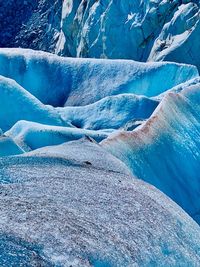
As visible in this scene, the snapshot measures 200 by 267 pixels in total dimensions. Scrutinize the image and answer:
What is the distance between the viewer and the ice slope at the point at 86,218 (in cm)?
148

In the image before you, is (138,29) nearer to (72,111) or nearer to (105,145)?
(72,111)

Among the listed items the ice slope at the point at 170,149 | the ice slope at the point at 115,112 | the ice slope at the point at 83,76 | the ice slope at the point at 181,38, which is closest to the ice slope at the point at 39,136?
the ice slope at the point at 170,149

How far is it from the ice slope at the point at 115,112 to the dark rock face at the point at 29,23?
868 cm

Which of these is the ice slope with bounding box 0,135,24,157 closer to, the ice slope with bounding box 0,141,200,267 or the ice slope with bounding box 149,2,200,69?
the ice slope with bounding box 0,141,200,267

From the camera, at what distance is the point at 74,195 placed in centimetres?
196

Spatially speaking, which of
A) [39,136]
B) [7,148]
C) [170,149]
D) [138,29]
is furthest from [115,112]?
[138,29]

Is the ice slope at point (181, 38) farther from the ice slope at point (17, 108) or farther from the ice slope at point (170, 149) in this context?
the ice slope at point (170, 149)

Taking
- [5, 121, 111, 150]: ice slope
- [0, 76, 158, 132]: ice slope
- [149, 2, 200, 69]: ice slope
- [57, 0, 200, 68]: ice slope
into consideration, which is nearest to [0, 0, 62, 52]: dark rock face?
[57, 0, 200, 68]: ice slope

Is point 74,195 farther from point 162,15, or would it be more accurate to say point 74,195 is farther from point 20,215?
point 162,15

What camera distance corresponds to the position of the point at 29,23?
1752 centimetres

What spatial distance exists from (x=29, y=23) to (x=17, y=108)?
11051 millimetres

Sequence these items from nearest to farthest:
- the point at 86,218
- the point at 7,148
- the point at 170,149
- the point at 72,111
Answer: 1. the point at 86,218
2. the point at 7,148
3. the point at 170,149
4. the point at 72,111

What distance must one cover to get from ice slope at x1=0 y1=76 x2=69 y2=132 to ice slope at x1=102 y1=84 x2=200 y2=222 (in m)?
1.74

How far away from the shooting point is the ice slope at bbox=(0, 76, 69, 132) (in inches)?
266
